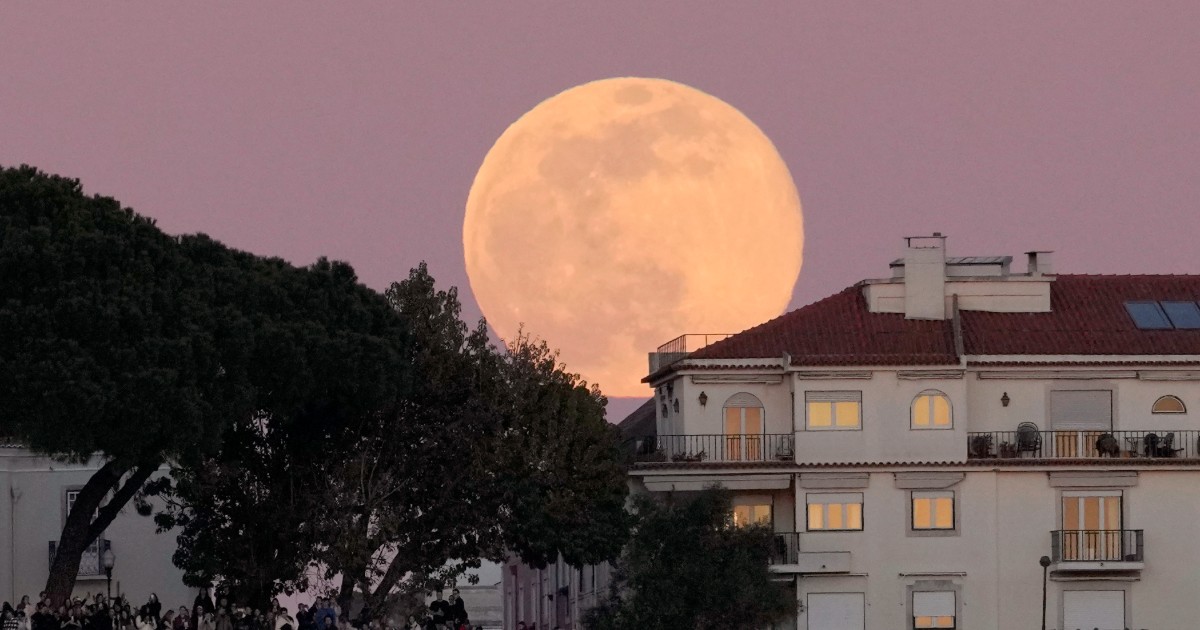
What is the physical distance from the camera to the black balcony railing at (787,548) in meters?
84.6

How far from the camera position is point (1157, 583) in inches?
3366

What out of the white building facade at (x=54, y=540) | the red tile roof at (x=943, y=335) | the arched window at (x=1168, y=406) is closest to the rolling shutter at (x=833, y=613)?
the red tile roof at (x=943, y=335)

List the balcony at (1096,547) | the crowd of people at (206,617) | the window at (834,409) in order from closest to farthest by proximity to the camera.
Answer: the crowd of people at (206,617) → the balcony at (1096,547) → the window at (834,409)

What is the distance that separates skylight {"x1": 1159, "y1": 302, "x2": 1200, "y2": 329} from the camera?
289 ft

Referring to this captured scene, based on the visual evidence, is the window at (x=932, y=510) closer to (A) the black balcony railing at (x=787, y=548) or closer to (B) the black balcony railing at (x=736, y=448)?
(A) the black balcony railing at (x=787, y=548)

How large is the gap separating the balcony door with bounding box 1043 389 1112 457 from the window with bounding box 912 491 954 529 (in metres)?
3.96

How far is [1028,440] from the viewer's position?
86.0 m

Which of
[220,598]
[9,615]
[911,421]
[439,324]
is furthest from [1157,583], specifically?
[9,615]

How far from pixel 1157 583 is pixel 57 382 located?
36.0 metres

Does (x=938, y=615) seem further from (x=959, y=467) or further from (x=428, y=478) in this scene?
(x=428, y=478)

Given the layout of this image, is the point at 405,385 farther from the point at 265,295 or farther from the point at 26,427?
the point at 26,427

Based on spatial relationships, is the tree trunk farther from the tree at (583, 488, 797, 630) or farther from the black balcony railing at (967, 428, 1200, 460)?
the black balcony railing at (967, 428, 1200, 460)

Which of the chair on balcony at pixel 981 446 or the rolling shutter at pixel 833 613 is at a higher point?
the chair on balcony at pixel 981 446

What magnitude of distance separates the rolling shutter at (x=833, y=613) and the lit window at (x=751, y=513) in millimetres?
2925
